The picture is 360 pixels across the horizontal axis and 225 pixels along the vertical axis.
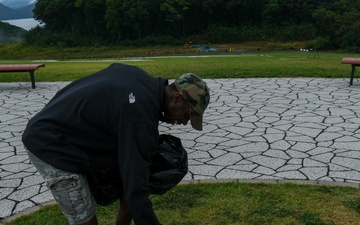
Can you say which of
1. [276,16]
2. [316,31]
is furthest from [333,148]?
[276,16]

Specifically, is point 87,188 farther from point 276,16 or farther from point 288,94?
point 276,16

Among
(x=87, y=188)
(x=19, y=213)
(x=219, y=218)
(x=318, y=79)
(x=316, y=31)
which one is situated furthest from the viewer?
(x=316, y=31)

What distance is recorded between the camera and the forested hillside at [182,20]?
200 ft

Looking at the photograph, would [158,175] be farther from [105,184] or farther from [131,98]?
[131,98]

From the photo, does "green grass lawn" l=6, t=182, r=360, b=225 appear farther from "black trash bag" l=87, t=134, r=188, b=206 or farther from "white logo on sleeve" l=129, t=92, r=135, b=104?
"white logo on sleeve" l=129, t=92, r=135, b=104

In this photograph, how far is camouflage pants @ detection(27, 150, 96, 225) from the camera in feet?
7.29

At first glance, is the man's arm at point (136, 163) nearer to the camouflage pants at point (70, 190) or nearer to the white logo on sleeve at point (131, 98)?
the white logo on sleeve at point (131, 98)

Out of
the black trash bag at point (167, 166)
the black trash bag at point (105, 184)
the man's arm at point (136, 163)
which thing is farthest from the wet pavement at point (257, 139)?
the man's arm at point (136, 163)

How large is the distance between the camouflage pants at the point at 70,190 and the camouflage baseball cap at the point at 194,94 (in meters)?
0.68

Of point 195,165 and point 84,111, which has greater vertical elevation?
point 84,111

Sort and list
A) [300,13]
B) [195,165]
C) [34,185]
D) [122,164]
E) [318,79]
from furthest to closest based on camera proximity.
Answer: [300,13], [318,79], [195,165], [34,185], [122,164]

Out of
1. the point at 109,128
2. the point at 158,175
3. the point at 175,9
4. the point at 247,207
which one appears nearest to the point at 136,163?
the point at 109,128

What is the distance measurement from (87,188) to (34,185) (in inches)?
100

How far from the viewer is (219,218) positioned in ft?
12.1
